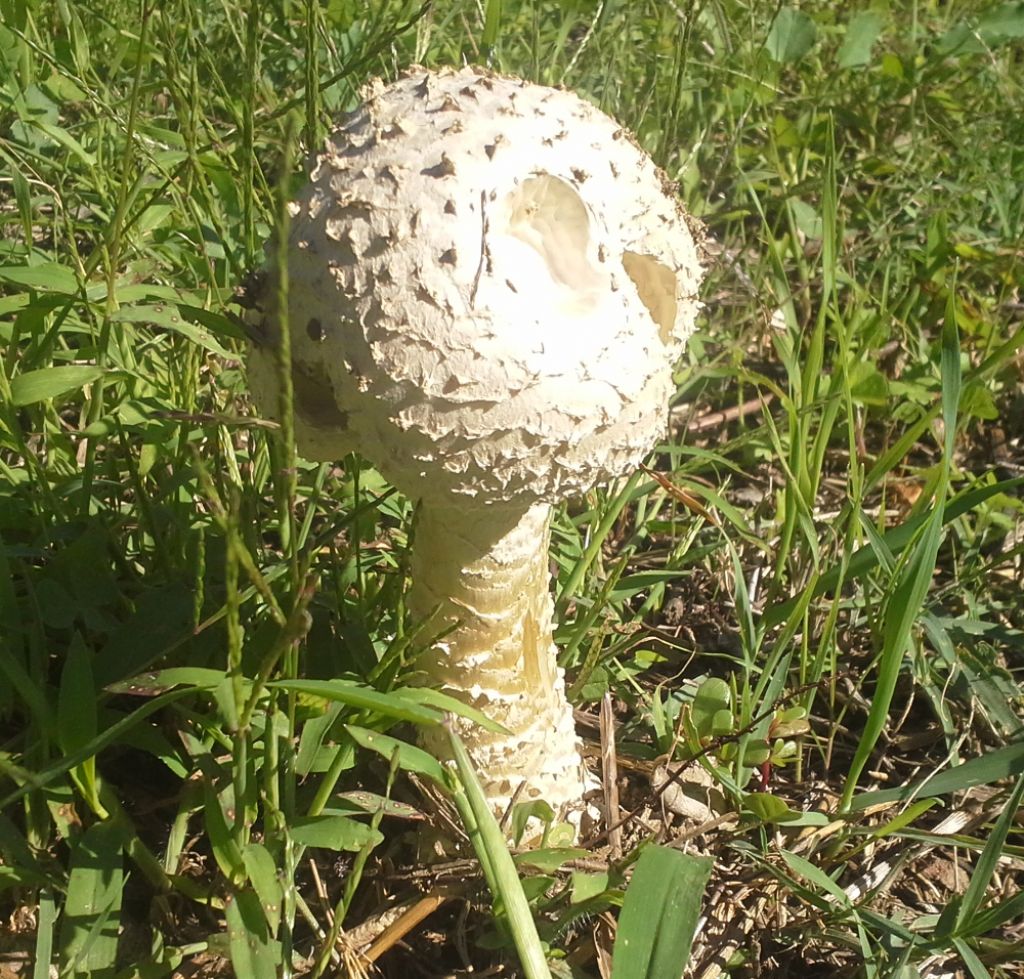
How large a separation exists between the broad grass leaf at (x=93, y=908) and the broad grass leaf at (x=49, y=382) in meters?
0.86

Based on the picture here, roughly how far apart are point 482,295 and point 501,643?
87cm

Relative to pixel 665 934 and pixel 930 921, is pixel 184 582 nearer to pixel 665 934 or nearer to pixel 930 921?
pixel 665 934

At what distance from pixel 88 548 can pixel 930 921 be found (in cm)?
196

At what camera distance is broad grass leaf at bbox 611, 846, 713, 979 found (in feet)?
5.21

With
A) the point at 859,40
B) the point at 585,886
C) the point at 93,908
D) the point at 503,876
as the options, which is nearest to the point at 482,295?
the point at 503,876

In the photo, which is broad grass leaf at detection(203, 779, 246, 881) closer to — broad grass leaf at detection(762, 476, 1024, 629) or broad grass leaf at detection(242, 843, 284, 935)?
broad grass leaf at detection(242, 843, 284, 935)

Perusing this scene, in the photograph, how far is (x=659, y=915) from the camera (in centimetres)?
165

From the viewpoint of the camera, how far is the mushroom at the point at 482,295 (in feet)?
5.12

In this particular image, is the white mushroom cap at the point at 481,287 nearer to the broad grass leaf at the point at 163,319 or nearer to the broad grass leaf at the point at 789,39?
the broad grass leaf at the point at 163,319

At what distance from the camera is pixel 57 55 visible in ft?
10.8

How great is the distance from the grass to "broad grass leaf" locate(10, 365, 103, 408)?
1cm

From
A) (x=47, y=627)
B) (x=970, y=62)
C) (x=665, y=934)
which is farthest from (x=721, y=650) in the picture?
(x=970, y=62)

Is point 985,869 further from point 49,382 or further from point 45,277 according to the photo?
point 45,277

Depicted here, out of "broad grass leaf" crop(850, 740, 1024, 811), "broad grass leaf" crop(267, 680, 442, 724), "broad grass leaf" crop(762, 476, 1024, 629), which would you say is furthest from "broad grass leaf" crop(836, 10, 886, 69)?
"broad grass leaf" crop(267, 680, 442, 724)
